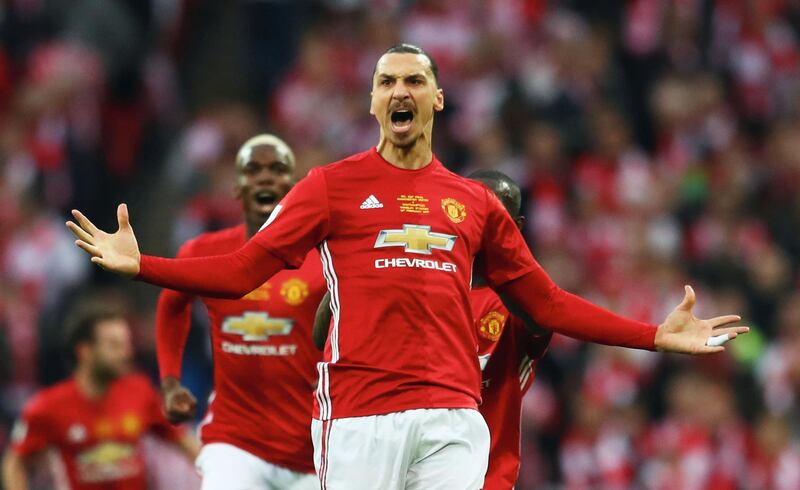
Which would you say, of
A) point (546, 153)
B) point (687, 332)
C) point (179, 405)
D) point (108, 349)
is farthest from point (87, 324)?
point (546, 153)

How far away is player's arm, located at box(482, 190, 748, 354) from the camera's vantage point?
229 inches

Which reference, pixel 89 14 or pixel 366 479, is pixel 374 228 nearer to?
pixel 366 479

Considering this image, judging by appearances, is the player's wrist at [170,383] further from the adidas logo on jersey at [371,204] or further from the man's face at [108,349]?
the adidas logo on jersey at [371,204]

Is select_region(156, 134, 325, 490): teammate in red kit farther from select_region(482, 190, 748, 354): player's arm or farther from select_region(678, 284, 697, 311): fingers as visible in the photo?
select_region(678, 284, 697, 311): fingers

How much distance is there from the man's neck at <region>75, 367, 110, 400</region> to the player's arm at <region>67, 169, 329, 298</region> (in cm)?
358

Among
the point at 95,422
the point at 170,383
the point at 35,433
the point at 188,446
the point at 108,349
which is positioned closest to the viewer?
the point at 170,383

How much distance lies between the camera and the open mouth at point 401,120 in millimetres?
5754

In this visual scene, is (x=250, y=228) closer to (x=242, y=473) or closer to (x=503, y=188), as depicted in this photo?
(x=242, y=473)

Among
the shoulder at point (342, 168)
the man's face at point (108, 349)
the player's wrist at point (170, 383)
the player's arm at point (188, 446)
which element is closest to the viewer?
the shoulder at point (342, 168)

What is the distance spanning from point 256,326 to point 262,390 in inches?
11.8

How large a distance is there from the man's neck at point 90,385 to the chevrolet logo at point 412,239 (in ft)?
12.6

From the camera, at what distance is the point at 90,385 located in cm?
902

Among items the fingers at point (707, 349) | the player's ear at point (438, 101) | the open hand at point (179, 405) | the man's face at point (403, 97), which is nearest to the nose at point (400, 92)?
the man's face at point (403, 97)

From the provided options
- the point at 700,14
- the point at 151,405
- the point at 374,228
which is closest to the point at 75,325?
the point at 151,405
